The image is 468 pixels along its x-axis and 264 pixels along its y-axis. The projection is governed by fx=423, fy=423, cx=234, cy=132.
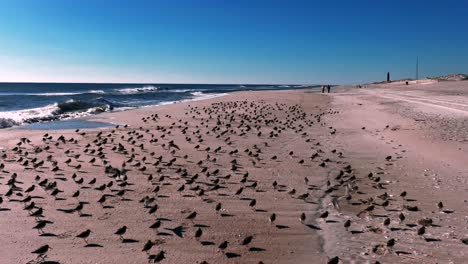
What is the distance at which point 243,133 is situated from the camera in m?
18.3

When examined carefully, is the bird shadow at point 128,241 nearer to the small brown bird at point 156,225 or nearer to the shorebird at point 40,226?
the small brown bird at point 156,225

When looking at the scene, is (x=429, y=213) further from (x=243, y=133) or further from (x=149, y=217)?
(x=243, y=133)

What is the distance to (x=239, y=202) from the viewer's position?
834 cm

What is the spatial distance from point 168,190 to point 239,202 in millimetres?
1720

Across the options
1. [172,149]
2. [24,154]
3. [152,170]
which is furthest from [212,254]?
[24,154]

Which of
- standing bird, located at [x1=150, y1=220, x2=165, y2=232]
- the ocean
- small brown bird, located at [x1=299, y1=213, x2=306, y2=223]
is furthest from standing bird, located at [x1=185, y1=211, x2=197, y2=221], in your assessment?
the ocean

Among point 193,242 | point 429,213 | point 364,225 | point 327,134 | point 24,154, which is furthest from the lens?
point 327,134

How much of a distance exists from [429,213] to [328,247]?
8.40 feet

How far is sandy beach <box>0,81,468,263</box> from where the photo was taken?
19.7 feet

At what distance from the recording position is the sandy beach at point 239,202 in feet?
19.7

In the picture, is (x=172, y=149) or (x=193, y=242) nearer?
(x=193, y=242)

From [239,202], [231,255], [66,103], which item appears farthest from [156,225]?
[66,103]

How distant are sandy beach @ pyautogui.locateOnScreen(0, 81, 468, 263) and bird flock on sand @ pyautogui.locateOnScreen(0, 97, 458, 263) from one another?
30 mm

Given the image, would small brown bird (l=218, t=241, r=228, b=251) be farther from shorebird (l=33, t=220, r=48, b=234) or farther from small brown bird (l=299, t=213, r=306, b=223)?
shorebird (l=33, t=220, r=48, b=234)
